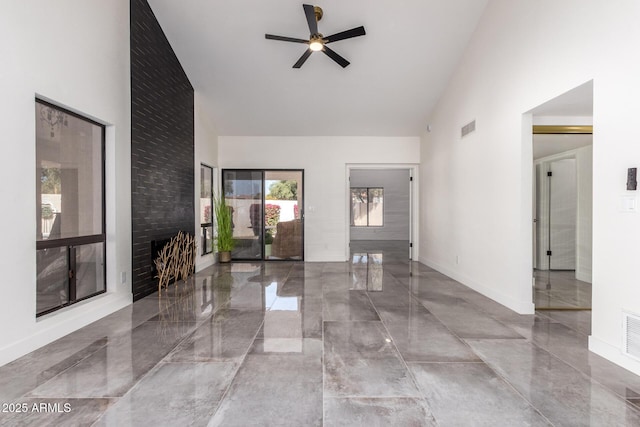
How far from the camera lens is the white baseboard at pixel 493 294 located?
135 inches

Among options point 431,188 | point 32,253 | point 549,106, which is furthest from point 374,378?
point 431,188

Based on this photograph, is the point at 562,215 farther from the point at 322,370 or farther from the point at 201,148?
the point at 201,148

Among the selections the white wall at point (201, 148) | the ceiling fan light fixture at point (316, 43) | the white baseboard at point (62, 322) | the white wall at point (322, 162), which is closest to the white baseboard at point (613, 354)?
the ceiling fan light fixture at point (316, 43)

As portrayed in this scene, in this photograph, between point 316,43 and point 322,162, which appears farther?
point 322,162

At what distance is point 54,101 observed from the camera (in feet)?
9.13

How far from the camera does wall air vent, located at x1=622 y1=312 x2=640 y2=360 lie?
84.9 inches

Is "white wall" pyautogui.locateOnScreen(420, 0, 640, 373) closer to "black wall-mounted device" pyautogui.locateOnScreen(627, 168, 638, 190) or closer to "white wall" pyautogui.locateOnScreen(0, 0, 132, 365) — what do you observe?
"black wall-mounted device" pyautogui.locateOnScreen(627, 168, 638, 190)

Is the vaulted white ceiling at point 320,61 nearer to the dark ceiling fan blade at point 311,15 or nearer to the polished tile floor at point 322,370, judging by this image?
the dark ceiling fan blade at point 311,15

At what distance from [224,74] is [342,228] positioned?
3.75 meters

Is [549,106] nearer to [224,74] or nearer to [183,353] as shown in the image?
[183,353]

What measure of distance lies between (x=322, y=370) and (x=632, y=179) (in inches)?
96.0

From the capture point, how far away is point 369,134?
6.98 meters

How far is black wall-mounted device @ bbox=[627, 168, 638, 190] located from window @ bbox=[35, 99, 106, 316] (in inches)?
176

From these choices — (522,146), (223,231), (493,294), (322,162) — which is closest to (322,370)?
(493,294)
